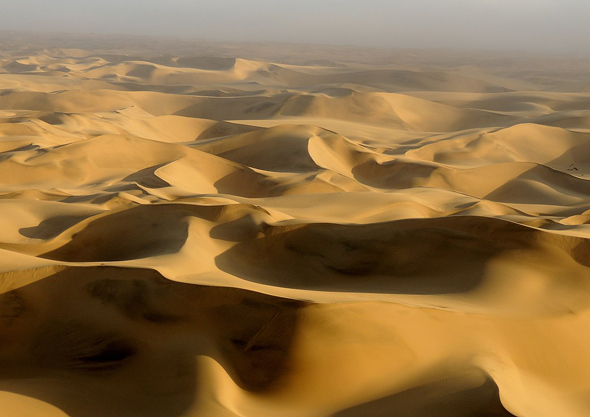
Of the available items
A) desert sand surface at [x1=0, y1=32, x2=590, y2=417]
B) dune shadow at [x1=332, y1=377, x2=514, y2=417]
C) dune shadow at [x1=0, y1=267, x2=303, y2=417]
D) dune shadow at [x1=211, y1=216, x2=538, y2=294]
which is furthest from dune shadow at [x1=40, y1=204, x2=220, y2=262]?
dune shadow at [x1=332, y1=377, x2=514, y2=417]

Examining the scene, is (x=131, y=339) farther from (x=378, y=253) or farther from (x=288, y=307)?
(x=378, y=253)

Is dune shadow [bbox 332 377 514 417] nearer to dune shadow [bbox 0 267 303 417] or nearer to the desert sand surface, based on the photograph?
the desert sand surface

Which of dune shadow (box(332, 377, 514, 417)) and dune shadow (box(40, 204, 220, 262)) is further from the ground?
dune shadow (box(332, 377, 514, 417))

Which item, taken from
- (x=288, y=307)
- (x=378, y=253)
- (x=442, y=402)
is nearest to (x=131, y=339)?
(x=288, y=307)

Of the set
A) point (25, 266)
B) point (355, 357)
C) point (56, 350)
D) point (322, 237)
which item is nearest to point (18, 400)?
point (56, 350)

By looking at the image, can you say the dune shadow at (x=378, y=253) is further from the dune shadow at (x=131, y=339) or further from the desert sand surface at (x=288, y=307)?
the dune shadow at (x=131, y=339)

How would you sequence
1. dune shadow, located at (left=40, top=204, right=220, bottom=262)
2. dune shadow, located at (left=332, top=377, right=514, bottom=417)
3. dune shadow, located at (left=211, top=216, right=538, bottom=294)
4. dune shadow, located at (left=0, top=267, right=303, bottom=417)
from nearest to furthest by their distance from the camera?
dune shadow, located at (left=332, top=377, right=514, bottom=417), dune shadow, located at (left=0, top=267, right=303, bottom=417), dune shadow, located at (left=211, top=216, right=538, bottom=294), dune shadow, located at (left=40, top=204, right=220, bottom=262)

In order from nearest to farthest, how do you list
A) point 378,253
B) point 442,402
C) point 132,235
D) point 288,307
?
point 442,402
point 288,307
point 378,253
point 132,235

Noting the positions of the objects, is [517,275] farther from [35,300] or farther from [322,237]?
[35,300]

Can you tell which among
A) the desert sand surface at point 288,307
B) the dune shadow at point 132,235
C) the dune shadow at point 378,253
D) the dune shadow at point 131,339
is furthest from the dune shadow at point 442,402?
the dune shadow at point 132,235
